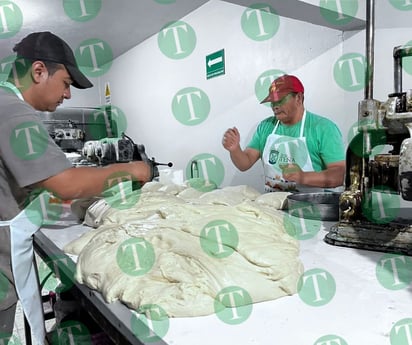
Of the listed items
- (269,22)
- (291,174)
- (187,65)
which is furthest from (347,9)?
(187,65)

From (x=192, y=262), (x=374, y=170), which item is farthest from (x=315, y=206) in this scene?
(x=192, y=262)

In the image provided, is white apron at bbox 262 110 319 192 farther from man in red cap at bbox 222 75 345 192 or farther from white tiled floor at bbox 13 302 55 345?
white tiled floor at bbox 13 302 55 345

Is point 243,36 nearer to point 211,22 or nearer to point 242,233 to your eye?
point 211,22

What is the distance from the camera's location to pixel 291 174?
2.32 meters

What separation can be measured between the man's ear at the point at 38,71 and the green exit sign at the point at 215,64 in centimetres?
225

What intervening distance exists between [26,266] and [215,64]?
268cm

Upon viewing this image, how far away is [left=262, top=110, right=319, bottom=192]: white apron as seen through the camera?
2.43 m

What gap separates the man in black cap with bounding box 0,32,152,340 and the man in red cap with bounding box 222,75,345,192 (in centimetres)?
120

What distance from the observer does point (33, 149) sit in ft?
3.70

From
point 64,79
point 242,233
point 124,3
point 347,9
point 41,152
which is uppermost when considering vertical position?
point 124,3

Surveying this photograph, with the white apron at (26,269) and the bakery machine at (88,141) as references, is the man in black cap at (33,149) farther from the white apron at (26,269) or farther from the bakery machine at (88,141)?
the bakery machine at (88,141)

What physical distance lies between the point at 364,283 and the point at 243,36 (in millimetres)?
2729

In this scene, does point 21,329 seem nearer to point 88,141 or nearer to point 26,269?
point 26,269

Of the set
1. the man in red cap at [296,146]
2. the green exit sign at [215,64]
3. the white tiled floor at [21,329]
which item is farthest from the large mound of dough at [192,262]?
the green exit sign at [215,64]
